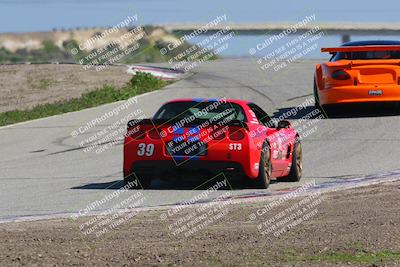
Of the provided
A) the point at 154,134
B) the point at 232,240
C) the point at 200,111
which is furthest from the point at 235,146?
the point at 232,240

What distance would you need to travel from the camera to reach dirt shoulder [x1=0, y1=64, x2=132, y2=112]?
99.8 ft

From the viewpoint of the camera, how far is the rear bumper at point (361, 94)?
20141 millimetres

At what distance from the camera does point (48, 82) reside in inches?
1318

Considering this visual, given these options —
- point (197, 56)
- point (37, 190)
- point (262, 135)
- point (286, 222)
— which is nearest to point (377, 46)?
point (262, 135)

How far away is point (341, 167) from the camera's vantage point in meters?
15.1

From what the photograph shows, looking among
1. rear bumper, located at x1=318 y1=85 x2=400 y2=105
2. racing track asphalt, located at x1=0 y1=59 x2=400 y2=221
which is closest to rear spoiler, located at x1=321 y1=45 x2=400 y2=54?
rear bumper, located at x1=318 y1=85 x2=400 y2=105

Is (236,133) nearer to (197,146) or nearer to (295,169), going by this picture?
(197,146)

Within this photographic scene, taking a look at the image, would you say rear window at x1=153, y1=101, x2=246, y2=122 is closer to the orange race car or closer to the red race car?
the red race car

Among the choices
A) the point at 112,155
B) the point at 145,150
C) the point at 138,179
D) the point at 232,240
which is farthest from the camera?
the point at 112,155

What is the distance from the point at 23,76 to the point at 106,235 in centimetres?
2755

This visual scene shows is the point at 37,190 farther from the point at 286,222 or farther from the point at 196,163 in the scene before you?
the point at 286,222

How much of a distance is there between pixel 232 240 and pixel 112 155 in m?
9.03

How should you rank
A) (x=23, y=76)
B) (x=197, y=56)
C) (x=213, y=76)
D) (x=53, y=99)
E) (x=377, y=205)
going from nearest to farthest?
1. (x=377, y=205)
2. (x=53, y=99)
3. (x=213, y=76)
4. (x=23, y=76)
5. (x=197, y=56)

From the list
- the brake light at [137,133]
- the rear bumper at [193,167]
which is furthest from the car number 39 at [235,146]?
the brake light at [137,133]
